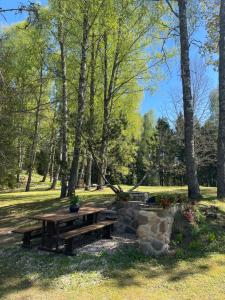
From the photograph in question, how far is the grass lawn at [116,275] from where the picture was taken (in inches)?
213

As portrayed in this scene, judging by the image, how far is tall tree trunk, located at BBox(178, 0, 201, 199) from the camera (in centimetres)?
1005

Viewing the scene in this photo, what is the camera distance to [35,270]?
6.32 meters

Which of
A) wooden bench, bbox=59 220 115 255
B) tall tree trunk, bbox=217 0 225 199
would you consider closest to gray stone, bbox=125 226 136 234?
wooden bench, bbox=59 220 115 255

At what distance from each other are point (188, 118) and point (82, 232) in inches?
189

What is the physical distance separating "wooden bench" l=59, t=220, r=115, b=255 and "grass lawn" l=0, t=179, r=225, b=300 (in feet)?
0.77

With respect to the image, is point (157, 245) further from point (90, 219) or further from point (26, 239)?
point (26, 239)

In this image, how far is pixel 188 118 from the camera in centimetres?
1020

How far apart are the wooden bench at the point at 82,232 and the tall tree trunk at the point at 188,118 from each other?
2.79 meters

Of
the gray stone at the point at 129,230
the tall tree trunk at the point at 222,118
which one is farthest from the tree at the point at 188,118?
the gray stone at the point at 129,230

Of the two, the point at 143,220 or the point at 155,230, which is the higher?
the point at 143,220

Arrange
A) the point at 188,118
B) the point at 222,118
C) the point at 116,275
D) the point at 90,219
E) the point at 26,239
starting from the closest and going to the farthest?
the point at 116,275
the point at 26,239
the point at 90,219
the point at 188,118
the point at 222,118

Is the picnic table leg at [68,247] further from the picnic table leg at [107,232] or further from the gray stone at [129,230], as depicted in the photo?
the gray stone at [129,230]

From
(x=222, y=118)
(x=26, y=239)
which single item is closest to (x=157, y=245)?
(x=26, y=239)

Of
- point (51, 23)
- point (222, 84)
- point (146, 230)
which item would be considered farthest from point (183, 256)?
point (51, 23)
